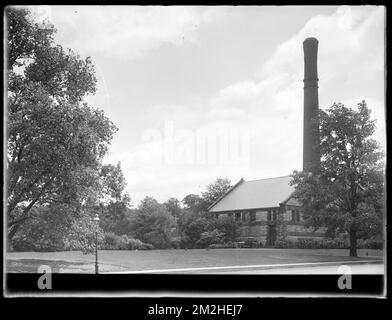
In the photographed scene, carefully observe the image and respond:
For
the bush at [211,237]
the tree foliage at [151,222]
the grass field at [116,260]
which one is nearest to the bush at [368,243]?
the grass field at [116,260]

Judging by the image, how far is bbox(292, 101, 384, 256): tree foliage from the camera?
74.6 feet

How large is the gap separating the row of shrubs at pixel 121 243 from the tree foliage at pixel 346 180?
33.8 feet

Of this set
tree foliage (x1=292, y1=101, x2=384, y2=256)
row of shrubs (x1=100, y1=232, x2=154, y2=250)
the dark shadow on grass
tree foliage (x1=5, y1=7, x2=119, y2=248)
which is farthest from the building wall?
the dark shadow on grass

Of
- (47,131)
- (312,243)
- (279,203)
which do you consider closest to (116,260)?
(47,131)

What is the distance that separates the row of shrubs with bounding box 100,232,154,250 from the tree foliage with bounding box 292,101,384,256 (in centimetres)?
1030

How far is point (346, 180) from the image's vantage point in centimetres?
2467

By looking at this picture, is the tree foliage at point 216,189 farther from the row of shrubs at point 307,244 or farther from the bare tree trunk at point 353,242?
the bare tree trunk at point 353,242

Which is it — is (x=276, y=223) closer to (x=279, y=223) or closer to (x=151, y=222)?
(x=279, y=223)
